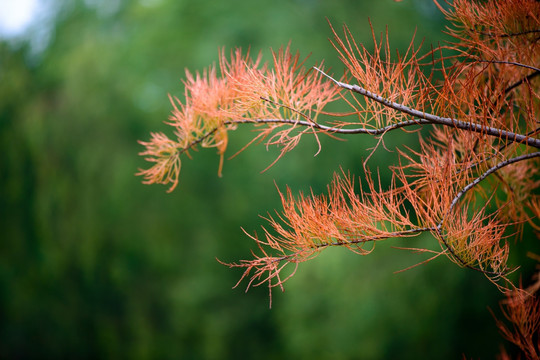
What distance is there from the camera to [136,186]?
340cm

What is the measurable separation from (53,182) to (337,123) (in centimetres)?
343

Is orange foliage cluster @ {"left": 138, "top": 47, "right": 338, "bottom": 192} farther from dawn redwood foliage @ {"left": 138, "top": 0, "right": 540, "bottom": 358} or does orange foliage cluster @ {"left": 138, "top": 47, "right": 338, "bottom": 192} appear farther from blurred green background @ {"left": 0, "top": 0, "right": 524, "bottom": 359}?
blurred green background @ {"left": 0, "top": 0, "right": 524, "bottom": 359}

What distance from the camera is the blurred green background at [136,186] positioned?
3250 millimetres

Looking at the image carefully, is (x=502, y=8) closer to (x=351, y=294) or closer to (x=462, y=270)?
(x=462, y=270)

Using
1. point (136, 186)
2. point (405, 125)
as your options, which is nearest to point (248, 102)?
point (405, 125)

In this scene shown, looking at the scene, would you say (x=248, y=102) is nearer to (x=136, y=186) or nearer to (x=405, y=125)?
(x=405, y=125)

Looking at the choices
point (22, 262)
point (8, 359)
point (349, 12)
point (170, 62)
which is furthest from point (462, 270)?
point (8, 359)

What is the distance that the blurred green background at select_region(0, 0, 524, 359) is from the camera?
3.25 metres

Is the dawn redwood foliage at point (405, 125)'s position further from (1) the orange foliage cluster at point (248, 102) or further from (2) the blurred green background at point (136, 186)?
(2) the blurred green background at point (136, 186)

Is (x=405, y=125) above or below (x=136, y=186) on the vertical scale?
below

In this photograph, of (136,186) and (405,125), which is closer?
(405,125)

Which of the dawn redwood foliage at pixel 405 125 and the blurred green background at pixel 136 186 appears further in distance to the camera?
the blurred green background at pixel 136 186

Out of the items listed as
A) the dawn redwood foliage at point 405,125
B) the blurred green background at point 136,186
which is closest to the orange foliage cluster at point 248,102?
the dawn redwood foliage at point 405,125

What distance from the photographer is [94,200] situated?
3.47m
